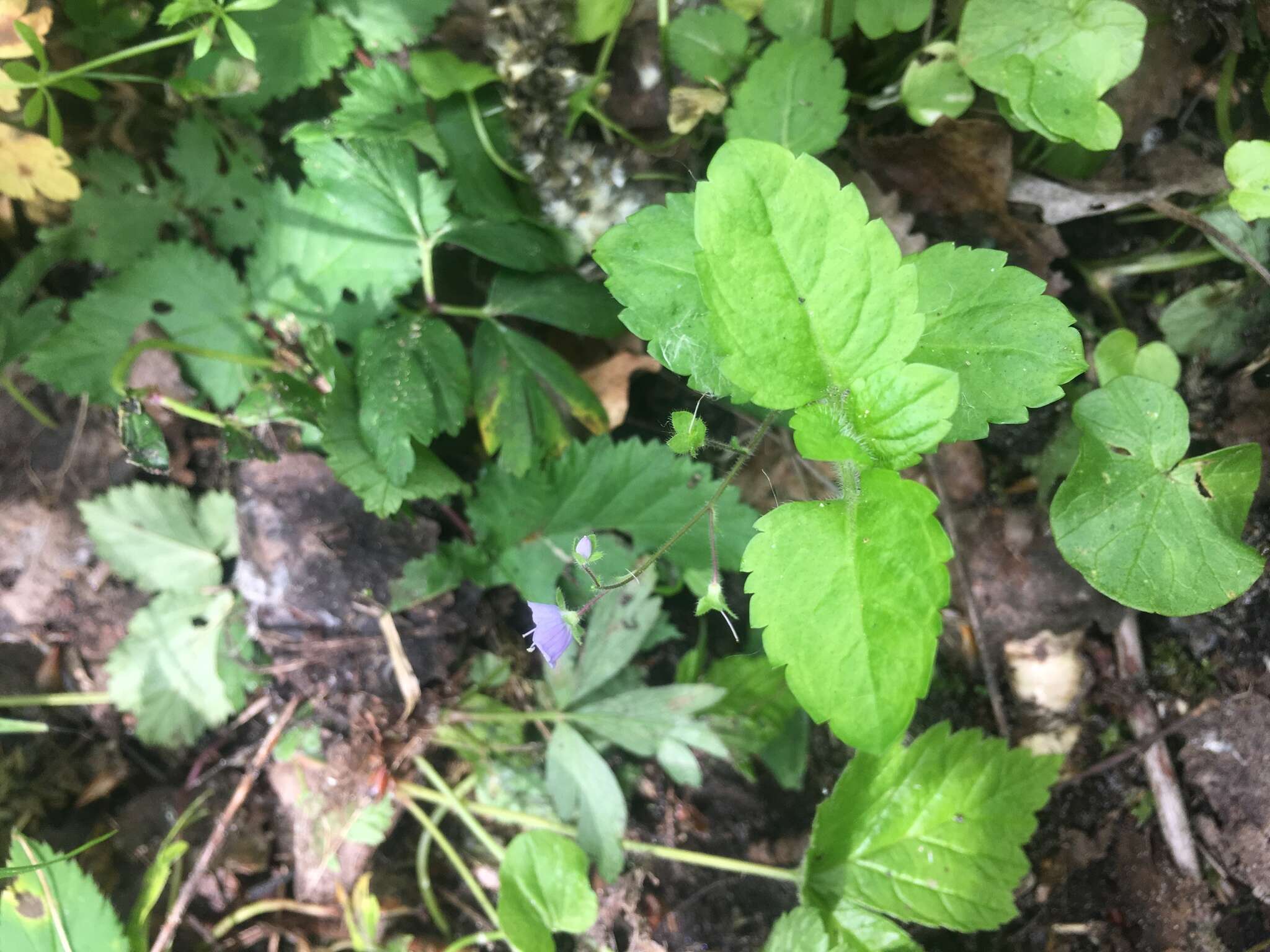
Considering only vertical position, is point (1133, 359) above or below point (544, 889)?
above

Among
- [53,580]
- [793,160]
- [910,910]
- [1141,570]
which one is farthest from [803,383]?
[53,580]

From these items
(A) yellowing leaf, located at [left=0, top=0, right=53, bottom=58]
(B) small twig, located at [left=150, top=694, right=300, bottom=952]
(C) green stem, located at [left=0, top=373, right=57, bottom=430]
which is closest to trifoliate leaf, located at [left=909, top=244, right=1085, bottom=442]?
(B) small twig, located at [left=150, top=694, right=300, bottom=952]

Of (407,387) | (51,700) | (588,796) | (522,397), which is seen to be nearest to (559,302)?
(522,397)

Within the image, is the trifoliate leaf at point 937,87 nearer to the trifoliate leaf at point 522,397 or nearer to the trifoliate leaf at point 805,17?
the trifoliate leaf at point 805,17

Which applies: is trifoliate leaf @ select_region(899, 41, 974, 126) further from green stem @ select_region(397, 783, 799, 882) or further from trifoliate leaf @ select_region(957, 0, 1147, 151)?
green stem @ select_region(397, 783, 799, 882)

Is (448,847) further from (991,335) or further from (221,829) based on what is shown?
(991,335)

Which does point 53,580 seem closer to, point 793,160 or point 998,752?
point 793,160

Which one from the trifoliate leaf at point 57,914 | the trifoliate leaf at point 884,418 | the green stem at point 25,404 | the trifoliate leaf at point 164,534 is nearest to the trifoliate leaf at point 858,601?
the trifoliate leaf at point 884,418
